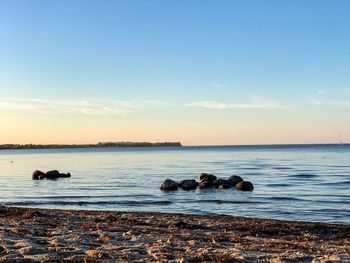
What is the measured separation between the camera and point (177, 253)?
10.9 meters

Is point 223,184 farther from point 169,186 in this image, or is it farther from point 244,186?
point 169,186

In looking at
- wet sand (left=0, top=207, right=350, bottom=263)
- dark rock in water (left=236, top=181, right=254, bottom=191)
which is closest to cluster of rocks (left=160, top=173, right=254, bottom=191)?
dark rock in water (left=236, top=181, right=254, bottom=191)

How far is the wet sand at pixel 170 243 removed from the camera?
33.8ft

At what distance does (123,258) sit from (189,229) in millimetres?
6912

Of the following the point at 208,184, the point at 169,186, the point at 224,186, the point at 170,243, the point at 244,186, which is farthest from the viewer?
the point at 208,184

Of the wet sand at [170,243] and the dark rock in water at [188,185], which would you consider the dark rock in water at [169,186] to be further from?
the wet sand at [170,243]

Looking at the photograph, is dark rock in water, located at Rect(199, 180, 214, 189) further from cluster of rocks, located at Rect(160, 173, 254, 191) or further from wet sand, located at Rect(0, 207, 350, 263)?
wet sand, located at Rect(0, 207, 350, 263)

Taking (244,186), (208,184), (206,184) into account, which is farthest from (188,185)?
(244,186)

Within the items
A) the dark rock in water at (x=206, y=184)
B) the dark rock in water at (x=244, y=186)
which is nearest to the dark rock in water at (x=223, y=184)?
the dark rock in water at (x=206, y=184)

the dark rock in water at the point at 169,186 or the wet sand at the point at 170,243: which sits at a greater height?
the wet sand at the point at 170,243

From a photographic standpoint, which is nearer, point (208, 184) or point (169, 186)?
point (169, 186)

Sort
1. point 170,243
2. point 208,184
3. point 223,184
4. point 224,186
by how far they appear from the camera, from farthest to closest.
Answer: point 208,184 → point 223,184 → point 224,186 → point 170,243

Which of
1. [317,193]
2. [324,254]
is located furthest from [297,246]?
[317,193]

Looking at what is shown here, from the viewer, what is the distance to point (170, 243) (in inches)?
482
